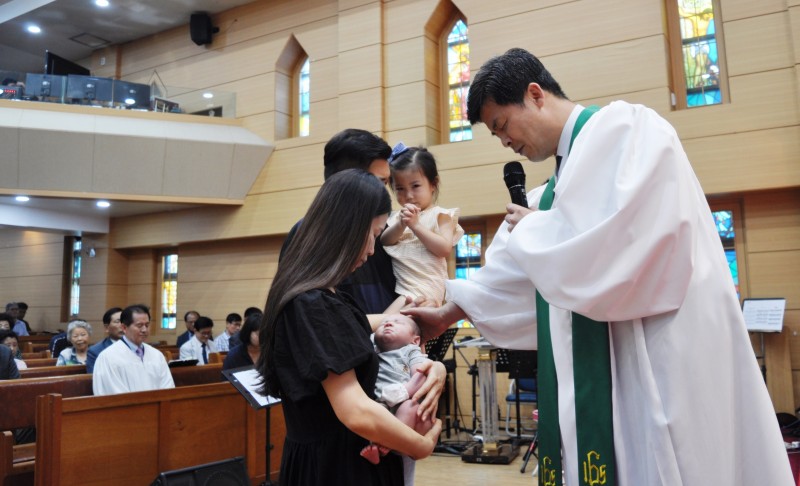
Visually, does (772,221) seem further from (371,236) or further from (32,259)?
(32,259)

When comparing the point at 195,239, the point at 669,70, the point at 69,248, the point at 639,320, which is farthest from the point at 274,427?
the point at 69,248

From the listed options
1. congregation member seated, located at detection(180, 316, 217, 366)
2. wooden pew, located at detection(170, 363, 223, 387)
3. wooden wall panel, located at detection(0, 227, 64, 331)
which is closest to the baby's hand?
wooden pew, located at detection(170, 363, 223, 387)

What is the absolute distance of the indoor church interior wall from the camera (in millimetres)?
6398

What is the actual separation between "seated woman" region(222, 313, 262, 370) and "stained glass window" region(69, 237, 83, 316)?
8.54 metres

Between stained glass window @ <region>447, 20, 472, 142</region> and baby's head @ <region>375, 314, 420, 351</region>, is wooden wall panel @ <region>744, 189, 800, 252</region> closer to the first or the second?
stained glass window @ <region>447, 20, 472, 142</region>

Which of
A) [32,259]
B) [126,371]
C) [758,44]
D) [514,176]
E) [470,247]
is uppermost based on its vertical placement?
[758,44]

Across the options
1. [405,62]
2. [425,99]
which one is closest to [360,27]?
[405,62]

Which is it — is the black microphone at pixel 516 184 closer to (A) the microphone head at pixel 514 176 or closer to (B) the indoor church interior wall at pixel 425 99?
(A) the microphone head at pixel 514 176

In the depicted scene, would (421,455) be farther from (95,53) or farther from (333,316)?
(95,53)

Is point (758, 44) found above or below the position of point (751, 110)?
above

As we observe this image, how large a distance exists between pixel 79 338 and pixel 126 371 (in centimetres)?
228

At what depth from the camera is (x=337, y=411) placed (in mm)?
1383

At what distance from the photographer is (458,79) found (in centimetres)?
861

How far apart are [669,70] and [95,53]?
34.2 feet
